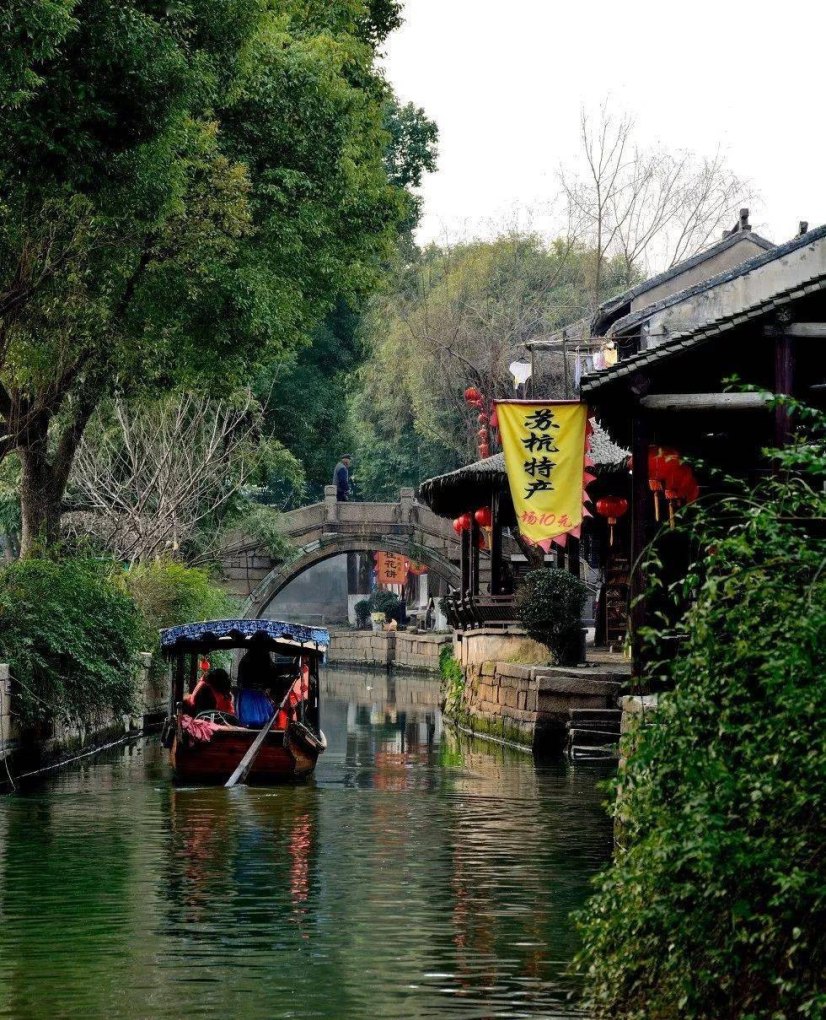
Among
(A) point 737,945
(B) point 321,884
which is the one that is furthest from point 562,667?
(A) point 737,945

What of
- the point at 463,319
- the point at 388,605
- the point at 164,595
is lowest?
the point at 164,595

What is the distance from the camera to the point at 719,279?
2527cm

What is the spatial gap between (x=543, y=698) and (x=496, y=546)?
6696 millimetres

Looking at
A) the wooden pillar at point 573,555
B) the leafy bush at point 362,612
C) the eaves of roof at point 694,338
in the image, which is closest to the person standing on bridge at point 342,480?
the leafy bush at point 362,612

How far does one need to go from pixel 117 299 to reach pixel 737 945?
14.0m

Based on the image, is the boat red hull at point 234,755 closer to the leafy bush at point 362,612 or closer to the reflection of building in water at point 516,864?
the reflection of building in water at point 516,864

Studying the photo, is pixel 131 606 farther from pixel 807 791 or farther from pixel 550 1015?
pixel 807 791

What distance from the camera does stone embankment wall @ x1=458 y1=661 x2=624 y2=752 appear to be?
20.1 meters

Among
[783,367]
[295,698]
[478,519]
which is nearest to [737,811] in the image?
[783,367]

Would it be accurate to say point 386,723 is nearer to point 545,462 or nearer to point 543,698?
point 543,698

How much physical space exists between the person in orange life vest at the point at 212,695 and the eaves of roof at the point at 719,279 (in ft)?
25.0

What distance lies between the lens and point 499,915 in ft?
34.1

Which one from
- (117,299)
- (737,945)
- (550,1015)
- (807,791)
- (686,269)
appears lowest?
(550,1015)

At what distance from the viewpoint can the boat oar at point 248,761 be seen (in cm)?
1791
